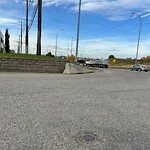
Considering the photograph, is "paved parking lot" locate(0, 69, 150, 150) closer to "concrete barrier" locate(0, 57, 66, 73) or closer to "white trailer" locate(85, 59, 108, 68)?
"concrete barrier" locate(0, 57, 66, 73)

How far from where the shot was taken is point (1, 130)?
530 cm

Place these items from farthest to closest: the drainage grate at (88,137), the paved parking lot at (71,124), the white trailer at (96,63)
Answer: the white trailer at (96,63), the drainage grate at (88,137), the paved parking lot at (71,124)

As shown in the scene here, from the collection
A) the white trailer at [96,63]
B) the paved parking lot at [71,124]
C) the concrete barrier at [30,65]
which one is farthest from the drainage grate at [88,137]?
the white trailer at [96,63]

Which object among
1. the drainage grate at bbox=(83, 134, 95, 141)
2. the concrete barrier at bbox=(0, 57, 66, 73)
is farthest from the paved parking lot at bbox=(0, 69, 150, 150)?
the concrete barrier at bbox=(0, 57, 66, 73)

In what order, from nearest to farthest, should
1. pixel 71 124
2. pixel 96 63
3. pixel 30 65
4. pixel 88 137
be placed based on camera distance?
1. pixel 88 137
2. pixel 71 124
3. pixel 30 65
4. pixel 96 63

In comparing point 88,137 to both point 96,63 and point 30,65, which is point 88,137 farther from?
point 96,63

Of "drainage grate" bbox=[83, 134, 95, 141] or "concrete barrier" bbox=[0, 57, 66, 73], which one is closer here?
"drainage grate" bbox=[83, 134, 95, 141]

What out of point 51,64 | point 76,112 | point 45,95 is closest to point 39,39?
point 51,64

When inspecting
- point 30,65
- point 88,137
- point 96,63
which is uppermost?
point 30,65

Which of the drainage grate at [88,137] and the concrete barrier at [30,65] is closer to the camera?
the drainage grate at [88,137]

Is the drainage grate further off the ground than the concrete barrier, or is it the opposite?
A: the concrete barrier

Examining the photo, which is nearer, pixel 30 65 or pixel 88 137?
pixel 88 137

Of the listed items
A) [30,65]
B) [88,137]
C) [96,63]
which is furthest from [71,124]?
[96,63]

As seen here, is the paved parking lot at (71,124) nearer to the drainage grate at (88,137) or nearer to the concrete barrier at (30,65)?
the drainage grate at (88,137)
